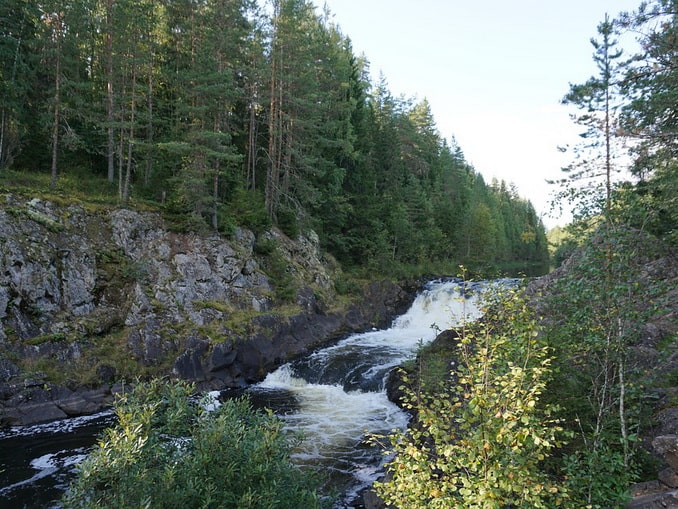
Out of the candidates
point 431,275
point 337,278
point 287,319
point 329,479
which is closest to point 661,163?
point 329,479

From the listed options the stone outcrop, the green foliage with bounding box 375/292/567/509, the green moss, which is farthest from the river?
the green moss

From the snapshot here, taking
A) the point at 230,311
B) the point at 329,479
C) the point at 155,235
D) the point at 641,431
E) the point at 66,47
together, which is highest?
the point at 66,47

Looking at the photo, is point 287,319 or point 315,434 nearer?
point 315,434

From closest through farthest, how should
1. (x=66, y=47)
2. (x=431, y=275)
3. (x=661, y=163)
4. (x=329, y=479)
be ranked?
(x=661, y=163)
(x=329, y=479)
(x=66, y=47)
(x=431, y=275)

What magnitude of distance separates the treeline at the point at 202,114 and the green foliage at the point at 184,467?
16319mm

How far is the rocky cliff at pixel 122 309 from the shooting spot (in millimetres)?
Result: 13852

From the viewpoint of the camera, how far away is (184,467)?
5.14 meters

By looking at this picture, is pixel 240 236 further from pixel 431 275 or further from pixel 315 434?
pixel 431 275

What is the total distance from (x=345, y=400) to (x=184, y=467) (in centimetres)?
1139

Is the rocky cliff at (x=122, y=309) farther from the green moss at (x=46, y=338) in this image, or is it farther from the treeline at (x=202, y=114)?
the treeline at (x=202, y=114)

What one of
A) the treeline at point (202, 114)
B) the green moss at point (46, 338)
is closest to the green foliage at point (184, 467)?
the green moss at point (46, 338)

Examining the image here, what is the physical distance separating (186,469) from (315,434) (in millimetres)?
8281

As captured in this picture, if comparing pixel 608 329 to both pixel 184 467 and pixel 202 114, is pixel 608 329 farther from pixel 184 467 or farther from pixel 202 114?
pixel 202 114

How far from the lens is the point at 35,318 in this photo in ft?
48.3
